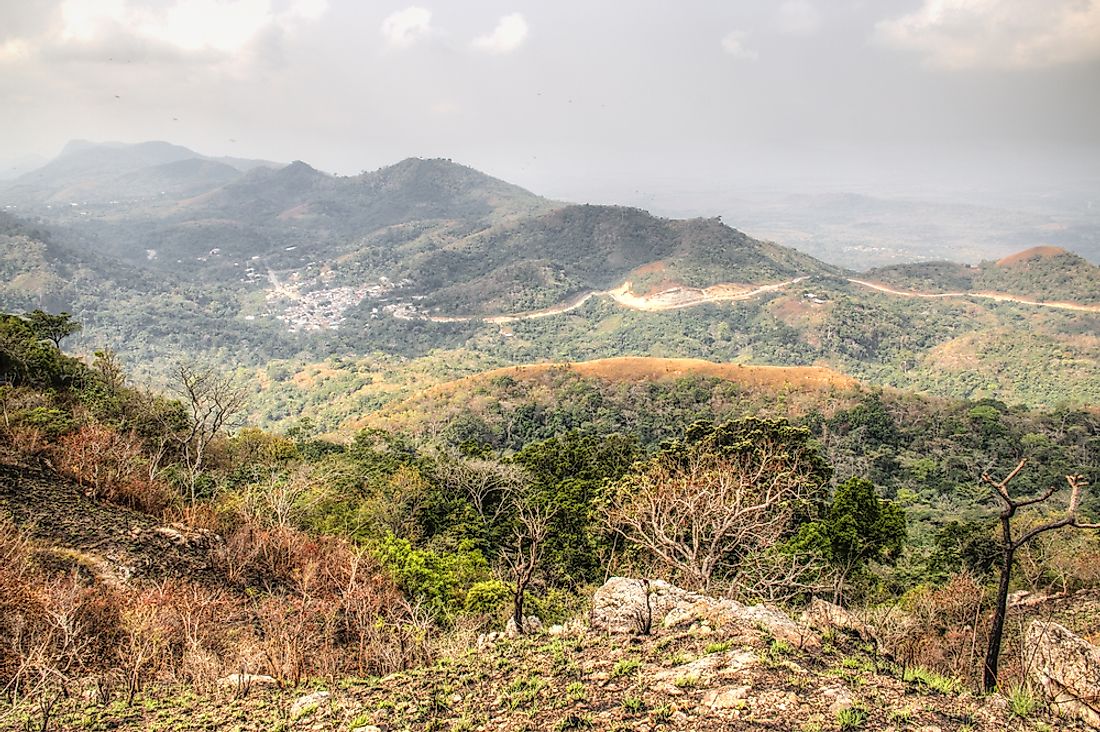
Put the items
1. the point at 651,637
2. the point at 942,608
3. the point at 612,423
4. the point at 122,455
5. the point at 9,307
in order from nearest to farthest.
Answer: the point at 651,637, the point at 942,608, the point at 122,455, the point at 612,423, the point at 9,307

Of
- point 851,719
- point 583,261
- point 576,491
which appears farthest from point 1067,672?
point 583,261

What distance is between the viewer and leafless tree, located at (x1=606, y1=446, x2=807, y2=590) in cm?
1384

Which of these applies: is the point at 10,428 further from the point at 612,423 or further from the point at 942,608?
the point at 612,423

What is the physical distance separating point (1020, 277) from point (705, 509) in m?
137

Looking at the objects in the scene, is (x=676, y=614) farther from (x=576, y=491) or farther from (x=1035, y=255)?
(x=1035, y=255)

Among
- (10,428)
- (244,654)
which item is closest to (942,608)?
(244,654)

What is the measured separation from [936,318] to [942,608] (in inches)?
4243

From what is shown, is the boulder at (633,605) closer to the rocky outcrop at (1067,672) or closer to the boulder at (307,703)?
the boulder at (307,703)

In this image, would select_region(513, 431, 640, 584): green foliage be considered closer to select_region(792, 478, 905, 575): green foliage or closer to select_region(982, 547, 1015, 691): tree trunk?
select_region(792, 478, 905, 575): green foliage

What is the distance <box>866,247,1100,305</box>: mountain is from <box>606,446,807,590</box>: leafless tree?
377ft

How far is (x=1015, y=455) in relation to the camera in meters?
43.7

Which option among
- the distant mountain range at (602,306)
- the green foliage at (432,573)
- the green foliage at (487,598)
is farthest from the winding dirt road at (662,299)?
the green foliage at (487,598)

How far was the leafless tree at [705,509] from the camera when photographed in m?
13.8

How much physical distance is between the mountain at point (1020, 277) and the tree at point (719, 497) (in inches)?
4377
